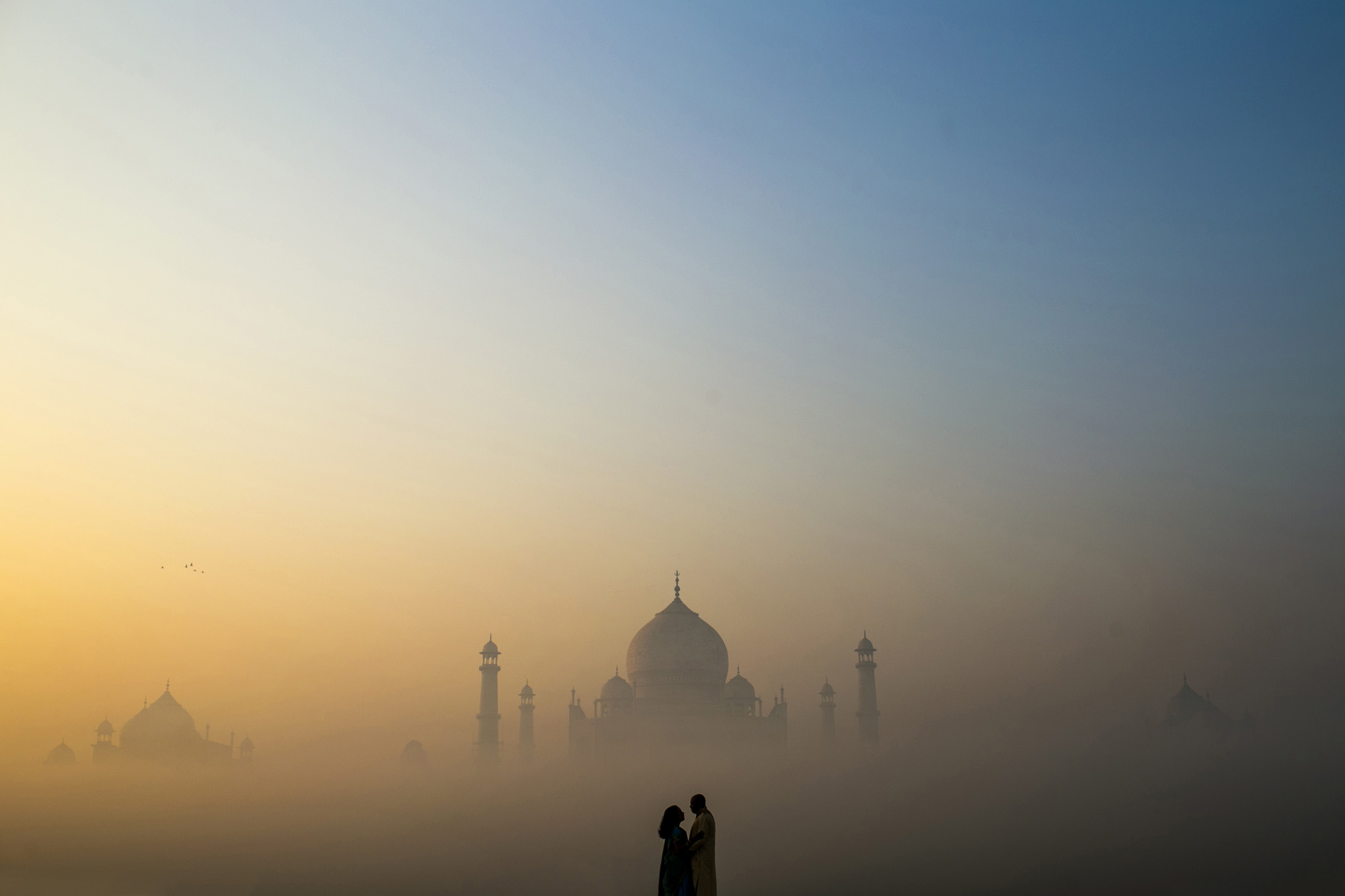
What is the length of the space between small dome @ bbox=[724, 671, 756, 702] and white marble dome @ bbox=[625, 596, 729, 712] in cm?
44

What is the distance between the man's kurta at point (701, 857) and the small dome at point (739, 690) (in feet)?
151

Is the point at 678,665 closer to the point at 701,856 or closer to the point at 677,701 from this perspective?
the point at 677,701

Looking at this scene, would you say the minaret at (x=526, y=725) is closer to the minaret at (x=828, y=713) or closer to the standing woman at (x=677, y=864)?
the minaret at (x=828, y=713)

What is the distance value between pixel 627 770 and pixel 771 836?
1722 centimetres

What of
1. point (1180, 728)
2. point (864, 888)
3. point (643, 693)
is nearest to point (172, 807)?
point (643, 693)

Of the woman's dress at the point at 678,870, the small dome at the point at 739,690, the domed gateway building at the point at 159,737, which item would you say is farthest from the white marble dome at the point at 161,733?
the woman's dress at the point at 678,870

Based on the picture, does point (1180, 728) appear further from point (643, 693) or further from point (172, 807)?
point (172, 807)

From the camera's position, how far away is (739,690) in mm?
55062

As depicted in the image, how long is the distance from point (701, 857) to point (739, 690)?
47147 millimetres

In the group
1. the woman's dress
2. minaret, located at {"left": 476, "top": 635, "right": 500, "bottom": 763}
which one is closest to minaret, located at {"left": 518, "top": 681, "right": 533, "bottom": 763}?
minaret, located at {"left": 476, "top": 635, "right": 500, "bottom": 763}

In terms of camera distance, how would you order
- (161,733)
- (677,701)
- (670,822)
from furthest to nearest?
(161,733) < (677,701) < (670,822)

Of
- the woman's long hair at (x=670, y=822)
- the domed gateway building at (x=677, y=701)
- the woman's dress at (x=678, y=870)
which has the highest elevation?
the domed gateway building at (x=677, y=701)

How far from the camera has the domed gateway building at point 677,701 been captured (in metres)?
52.8

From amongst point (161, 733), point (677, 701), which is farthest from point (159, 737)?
point (677, 701)
